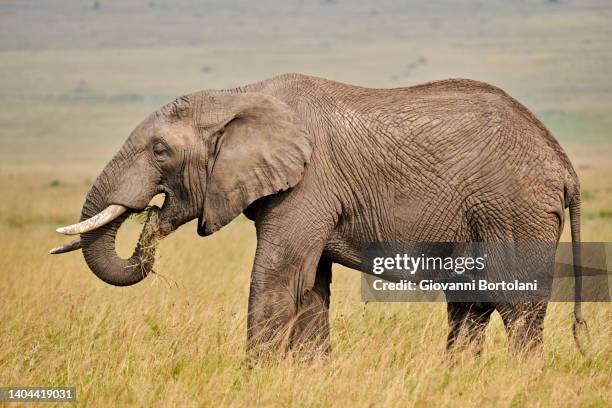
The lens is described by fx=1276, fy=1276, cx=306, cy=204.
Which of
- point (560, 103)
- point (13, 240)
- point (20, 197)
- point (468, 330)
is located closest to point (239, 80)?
point (560, 103)

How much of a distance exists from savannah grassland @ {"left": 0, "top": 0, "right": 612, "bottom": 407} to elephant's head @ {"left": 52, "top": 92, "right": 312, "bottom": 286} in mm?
562

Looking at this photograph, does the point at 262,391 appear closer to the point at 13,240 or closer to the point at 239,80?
the point at 13,240

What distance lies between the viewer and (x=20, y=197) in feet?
93.2

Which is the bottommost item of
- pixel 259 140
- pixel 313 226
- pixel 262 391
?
pixel 262 391

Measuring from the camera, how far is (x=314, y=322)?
352 inches

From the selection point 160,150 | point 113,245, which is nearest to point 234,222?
point 113,245

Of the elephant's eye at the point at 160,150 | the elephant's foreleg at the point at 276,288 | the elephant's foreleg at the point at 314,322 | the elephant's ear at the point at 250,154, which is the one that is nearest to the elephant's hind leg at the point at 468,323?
the elephant's foreleg at the point at 314,322

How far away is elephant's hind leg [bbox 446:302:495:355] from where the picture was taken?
355 inches

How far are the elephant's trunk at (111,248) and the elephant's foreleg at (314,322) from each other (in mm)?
1117

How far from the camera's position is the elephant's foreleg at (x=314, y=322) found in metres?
8.89

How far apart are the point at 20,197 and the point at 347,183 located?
20807 millimetres

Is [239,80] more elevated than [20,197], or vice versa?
[239,80]

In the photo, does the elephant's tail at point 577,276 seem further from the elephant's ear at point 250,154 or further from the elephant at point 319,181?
the elephant's ear at point 250,154

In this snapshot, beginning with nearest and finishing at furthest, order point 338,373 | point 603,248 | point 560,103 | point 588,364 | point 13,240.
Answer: point 338,373, point 588,364, point 603,248, point 13,240, point 560,103
